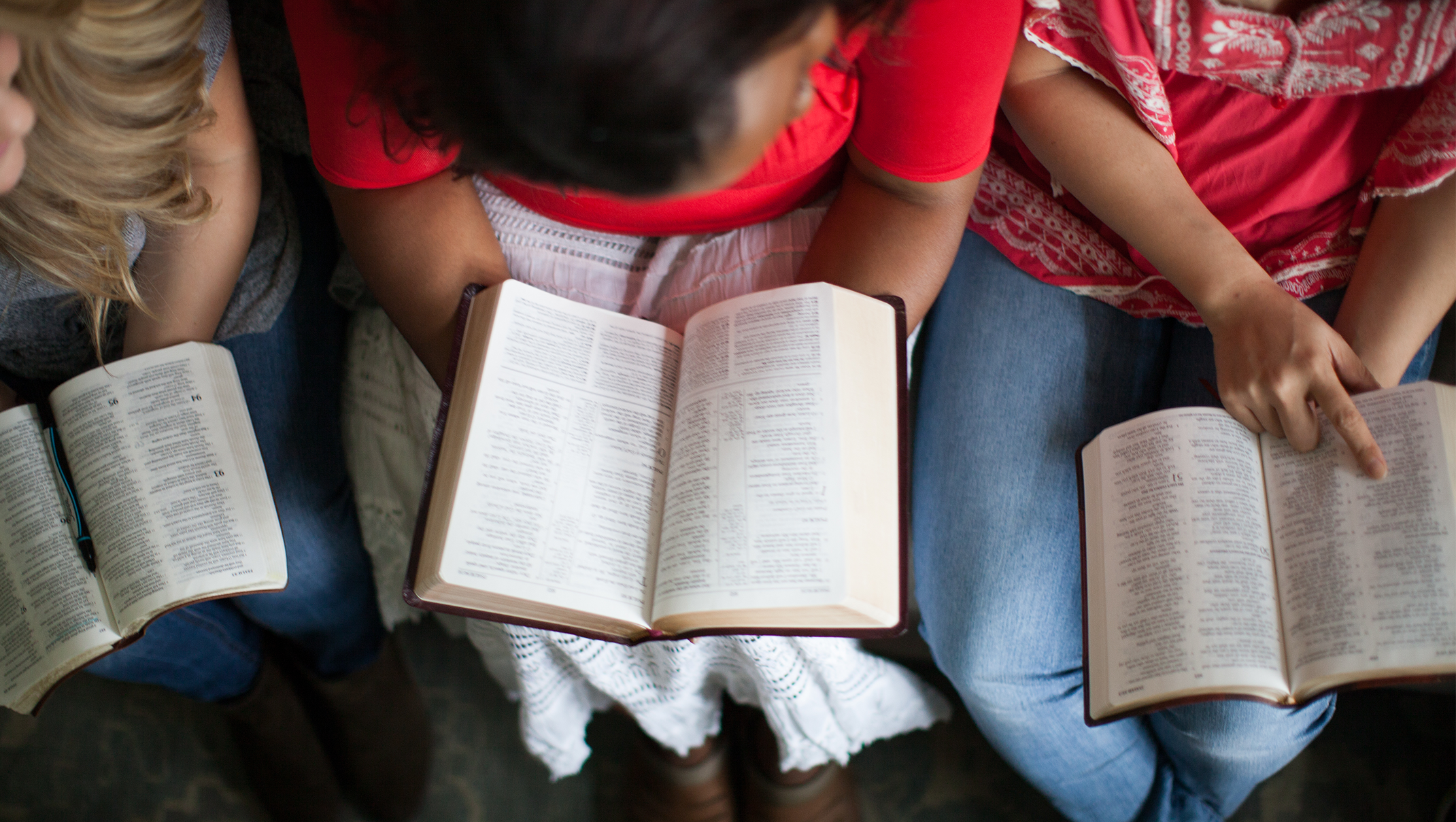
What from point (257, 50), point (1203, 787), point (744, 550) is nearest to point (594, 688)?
point (744, 550)

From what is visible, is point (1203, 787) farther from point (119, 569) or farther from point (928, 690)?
point (119, 569)

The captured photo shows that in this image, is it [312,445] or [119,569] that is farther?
[312,445]

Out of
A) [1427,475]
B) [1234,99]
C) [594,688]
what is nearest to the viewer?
[1427,475]

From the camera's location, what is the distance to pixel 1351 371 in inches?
26.2

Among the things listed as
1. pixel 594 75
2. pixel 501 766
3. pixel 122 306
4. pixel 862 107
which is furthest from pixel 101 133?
pixel 501 766

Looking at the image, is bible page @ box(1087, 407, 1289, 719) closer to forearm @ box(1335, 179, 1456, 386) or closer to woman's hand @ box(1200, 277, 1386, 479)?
woman's hand @ box(1200, 277, 1386, 479)

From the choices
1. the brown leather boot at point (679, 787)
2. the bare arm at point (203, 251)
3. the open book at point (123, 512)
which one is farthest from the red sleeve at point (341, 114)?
the brown leather boot at point (679, 787)

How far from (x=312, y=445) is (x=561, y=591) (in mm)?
458

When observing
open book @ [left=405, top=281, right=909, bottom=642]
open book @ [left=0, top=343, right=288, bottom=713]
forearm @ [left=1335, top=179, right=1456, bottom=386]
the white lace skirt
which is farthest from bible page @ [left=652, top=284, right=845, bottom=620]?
forearm @ [left=1335, top=179, right=1456, bottom=386]

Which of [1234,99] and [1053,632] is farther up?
[1234,99]

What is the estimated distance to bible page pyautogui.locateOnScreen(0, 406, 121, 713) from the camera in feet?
2.20

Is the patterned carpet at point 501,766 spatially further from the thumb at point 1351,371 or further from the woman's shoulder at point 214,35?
the woman's shoulder at point 214,35

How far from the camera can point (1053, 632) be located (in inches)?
31.3

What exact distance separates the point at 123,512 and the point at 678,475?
0.47 meters
